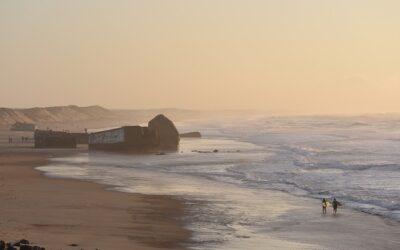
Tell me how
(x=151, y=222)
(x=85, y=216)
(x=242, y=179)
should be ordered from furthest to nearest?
(x=242, y=179), (x=85, y=216), (x=151, y=222)

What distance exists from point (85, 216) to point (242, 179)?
15.2 metres

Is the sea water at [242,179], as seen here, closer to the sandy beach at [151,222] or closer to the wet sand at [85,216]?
the sandy beach at [151,222]

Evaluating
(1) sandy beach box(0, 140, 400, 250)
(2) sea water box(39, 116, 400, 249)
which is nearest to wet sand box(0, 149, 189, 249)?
(1) sandy beach box(0, 140, 400, 250)

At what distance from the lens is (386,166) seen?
4009 centimetres

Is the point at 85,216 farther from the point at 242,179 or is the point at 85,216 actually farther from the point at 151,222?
the point at 242,179

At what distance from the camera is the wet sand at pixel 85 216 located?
17031mm

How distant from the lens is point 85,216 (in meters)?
21.3

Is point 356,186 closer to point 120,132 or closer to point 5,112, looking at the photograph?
point 120,132

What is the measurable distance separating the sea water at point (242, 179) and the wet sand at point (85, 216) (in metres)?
1.20

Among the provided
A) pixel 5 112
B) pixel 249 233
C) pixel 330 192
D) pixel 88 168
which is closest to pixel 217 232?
pixel 249 233

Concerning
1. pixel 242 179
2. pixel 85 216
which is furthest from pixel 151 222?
pixel 242 179

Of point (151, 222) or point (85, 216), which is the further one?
point (85, 216)

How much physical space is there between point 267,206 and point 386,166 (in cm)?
1846

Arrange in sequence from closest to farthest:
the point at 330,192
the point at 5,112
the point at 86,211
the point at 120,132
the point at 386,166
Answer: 1. the point at 86,211
2. the point at 330,192
3. the point at 386,166
4. the point at 120,132
5. the point at 5,112
